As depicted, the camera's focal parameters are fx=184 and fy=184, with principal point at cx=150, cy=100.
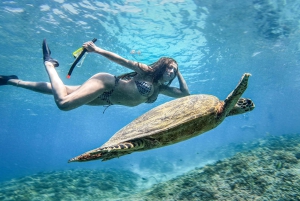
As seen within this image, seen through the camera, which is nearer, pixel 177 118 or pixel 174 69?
pixel 177 118

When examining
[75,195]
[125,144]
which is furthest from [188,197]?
[75,195]

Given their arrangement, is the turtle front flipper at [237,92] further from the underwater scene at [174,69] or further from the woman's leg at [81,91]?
the woman's leg at [81,91]

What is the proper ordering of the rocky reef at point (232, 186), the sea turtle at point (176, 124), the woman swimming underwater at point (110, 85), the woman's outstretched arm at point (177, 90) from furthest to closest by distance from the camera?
the woman's outstretched arm at point (177, 90) → the rocky reef at point (232, 186) → the woman swimming underwater at point (110, 85) → the sea turtle at point (176, 124)

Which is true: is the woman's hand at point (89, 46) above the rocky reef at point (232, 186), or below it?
above

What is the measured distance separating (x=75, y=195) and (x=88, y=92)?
633 cm

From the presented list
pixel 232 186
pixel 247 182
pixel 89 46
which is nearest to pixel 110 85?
pixel 89 46

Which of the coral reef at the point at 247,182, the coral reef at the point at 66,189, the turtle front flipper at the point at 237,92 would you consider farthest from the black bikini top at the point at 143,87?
the coral reef at the point at 66,189

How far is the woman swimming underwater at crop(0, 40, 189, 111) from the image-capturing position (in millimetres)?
3975

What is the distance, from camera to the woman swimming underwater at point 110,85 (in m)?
3.97

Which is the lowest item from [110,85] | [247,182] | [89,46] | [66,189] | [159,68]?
[66,189]

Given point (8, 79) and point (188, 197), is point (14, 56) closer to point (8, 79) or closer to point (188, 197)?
point (8, 79)

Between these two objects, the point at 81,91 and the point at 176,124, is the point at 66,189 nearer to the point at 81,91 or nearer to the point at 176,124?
the point at 81,91

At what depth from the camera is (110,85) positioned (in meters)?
4.36

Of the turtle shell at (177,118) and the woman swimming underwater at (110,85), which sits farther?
the woman swimming underwater at (110,85)
